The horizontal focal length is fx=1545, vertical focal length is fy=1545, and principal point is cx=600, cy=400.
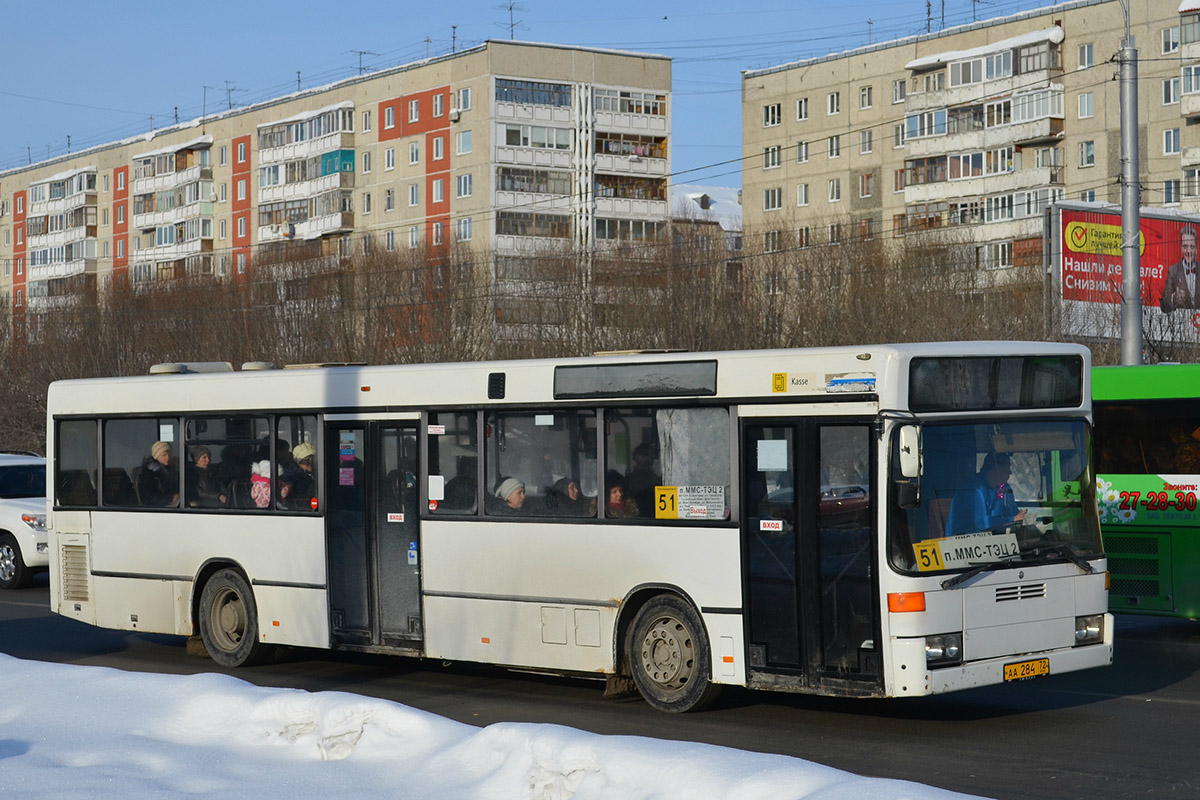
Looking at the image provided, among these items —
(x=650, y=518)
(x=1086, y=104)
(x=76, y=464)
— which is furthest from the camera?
(x=1086, y=104)

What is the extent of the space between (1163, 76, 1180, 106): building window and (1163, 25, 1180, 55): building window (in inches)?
47.7

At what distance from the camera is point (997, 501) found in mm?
10031

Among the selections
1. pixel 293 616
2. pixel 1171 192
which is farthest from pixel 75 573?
pixel 1171 192

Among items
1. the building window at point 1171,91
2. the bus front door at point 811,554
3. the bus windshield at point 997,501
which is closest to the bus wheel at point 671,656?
the bus front door at point 811,554

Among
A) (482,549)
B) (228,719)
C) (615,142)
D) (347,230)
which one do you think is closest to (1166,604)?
(482,549)

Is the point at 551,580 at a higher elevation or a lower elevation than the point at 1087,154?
lower

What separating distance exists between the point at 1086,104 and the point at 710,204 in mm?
52996

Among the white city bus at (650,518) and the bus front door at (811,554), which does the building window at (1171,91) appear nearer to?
the white city bus at (650,518)

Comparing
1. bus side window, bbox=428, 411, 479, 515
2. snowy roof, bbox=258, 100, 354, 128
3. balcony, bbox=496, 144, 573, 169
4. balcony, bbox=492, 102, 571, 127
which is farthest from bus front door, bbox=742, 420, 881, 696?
snowy roof, bbox=258, 100, 354, 128

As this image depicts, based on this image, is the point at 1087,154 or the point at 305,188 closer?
the point at 1087,154

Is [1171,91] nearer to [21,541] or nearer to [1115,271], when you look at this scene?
[1115,271]

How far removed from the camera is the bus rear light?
31.1 feet

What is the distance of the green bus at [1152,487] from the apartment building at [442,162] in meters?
50.6

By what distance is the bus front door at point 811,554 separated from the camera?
9.79 meters
